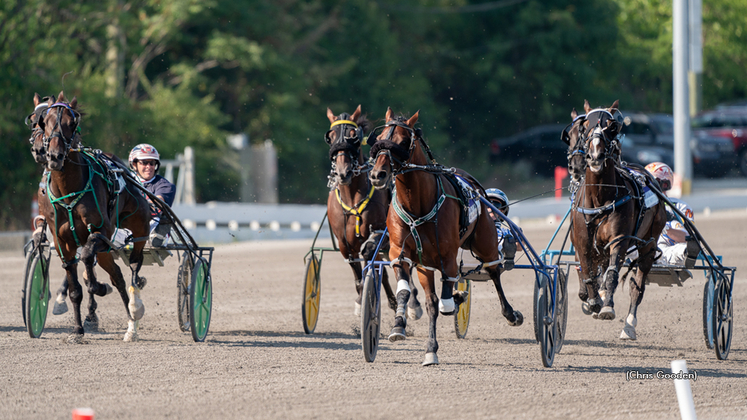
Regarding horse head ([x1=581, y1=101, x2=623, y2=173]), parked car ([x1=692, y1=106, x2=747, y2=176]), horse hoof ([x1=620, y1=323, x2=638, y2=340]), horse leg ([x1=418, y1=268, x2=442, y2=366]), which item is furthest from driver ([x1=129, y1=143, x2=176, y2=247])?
parked car ([x1=692, y1=106, x2=747, y2=176])

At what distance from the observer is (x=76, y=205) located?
779 centimetres

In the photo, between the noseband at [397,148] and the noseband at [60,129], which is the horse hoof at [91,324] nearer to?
the noseband at [60,129]

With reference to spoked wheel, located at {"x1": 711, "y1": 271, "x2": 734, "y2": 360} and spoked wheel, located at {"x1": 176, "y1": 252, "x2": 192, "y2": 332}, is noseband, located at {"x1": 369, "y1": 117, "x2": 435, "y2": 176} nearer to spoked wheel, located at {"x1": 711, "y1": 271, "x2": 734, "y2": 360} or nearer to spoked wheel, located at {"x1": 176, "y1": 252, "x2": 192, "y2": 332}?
spoked wheel, located at {"x1": 176, "y1": 252, "x2": 192, "y2": 332}

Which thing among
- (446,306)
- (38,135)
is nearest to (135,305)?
(38,135)

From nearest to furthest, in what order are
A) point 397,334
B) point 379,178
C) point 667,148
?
point 379,178
point 397,334
point 667,148

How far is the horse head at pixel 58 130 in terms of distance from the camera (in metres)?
7.32

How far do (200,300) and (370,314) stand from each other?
7.18ft

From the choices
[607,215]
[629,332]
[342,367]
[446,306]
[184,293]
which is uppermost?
[607,215]

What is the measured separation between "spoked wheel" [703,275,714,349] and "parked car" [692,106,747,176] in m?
19.8

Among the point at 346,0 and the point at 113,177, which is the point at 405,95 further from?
the point at 113,177

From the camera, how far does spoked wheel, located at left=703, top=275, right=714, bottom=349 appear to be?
25.3 feet

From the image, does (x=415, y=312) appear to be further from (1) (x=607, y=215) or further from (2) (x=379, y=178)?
(1) (x=607, y=215)

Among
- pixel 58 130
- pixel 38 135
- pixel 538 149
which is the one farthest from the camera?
pixel 538 149

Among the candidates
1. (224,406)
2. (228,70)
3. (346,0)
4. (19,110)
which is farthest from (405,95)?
(224,406)
